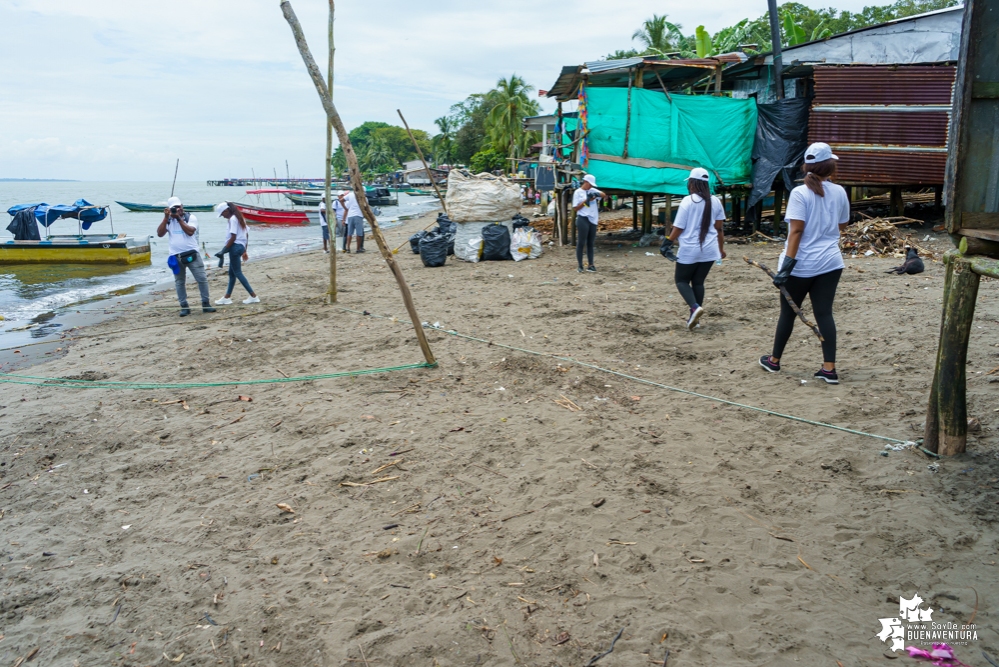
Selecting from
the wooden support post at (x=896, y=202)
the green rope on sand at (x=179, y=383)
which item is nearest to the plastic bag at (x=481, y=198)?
the green rope on sand at (x=179, y=383)

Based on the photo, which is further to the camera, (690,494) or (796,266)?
(796,266)

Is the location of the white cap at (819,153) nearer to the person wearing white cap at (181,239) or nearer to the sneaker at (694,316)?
the sneaker at (694,316)

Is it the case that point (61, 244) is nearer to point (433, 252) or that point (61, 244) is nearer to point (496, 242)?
point (433, 252)

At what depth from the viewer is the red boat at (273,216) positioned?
3158 centimetres

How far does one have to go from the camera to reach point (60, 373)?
282 inches

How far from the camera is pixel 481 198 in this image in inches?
508

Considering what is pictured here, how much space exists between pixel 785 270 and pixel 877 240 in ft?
25.9

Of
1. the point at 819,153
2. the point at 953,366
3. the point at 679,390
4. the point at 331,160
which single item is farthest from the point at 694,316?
the point at 331,160

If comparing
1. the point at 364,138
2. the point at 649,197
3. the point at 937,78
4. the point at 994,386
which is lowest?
the point at 994,386

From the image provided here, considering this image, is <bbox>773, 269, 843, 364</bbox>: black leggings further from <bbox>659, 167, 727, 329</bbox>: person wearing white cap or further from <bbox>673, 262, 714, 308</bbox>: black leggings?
<bbox>673, 262, 714, 308</bbox>: black leggings

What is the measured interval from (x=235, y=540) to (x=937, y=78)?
14.3 m

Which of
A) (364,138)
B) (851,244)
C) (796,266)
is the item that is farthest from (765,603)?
(364,138)

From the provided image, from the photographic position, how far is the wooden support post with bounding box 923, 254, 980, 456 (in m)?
3.56

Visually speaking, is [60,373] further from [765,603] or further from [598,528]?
[765,603]
